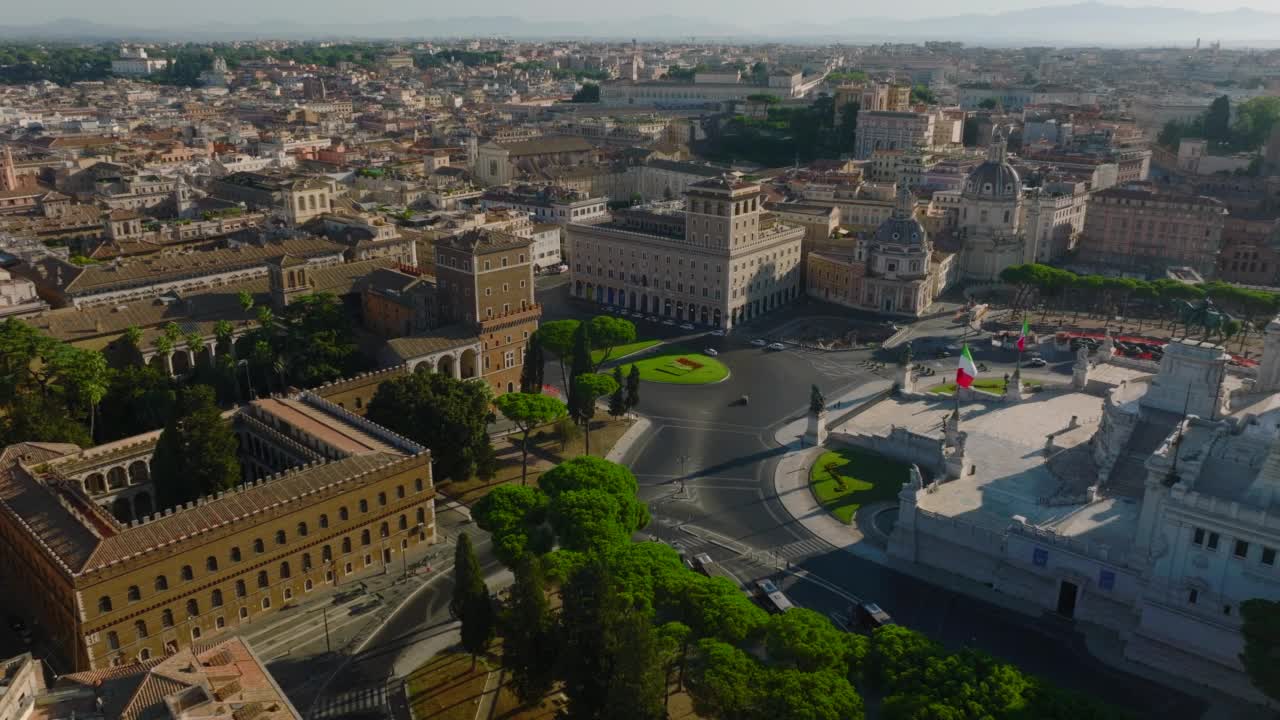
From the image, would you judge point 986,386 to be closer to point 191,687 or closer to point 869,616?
point 869,616

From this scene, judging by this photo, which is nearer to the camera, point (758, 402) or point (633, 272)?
point (758, 402)

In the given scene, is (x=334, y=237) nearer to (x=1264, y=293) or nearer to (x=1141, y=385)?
(x=1141, y=385)

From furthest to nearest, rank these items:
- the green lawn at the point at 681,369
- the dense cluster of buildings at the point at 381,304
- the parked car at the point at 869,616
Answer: the green lawn at the point at 681,369 < the parked car at the point at 869,616 < the dense cluster of buildings at the point at 381,304

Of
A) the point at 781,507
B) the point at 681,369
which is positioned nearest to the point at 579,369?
the point at 681,369

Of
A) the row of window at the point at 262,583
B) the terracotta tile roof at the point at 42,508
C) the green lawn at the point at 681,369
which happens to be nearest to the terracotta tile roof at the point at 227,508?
the terracotta tile roof at the point at 42,508

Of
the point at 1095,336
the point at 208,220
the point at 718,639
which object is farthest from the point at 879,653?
the point at 208,220

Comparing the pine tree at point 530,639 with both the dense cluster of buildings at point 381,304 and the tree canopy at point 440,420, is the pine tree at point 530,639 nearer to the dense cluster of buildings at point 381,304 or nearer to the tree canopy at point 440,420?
the dense cluster of buildings at point 381,304

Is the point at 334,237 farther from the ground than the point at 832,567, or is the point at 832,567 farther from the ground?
the point at 334,237
